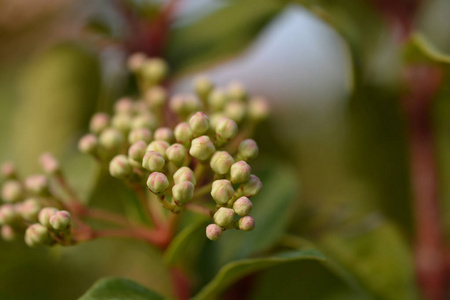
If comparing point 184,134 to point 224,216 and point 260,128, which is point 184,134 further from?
point 260,128

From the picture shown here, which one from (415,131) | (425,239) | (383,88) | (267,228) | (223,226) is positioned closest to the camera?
(223,226)

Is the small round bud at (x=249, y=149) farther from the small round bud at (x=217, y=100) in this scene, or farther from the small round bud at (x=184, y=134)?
the small round bud at (x=217, y=100)

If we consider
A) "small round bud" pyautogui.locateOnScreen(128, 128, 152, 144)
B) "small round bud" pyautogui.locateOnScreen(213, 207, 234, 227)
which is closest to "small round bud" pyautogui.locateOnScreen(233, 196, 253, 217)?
"small round bud" pyautogui.locateOnScreen(213, 207, 234, 227)

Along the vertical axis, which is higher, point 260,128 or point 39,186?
point 39,186

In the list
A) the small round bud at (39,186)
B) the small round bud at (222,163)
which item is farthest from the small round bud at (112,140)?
the small round bud at (222,163)

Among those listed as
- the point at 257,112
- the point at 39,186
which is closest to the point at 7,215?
the point at 39,186

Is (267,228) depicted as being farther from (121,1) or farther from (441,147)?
(121,1)

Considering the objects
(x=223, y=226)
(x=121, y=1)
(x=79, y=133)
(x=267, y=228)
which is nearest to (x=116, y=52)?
(x=121, y=1)
